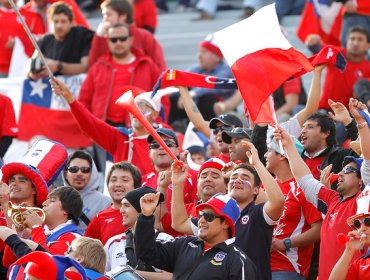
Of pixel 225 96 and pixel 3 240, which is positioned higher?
pixel 3 240

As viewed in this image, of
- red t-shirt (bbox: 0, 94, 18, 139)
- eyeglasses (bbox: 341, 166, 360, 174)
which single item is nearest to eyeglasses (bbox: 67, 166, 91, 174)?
red t-shirt (bbox: 0, 94, 18, 139)

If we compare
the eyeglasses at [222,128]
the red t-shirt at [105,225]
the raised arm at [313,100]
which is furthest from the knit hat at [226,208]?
the raised arm at [313,100]

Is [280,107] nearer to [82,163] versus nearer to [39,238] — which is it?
[82,163]

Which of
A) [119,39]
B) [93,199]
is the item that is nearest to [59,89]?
[93,199]

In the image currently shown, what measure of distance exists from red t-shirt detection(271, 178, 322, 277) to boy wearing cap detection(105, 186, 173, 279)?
970 mm

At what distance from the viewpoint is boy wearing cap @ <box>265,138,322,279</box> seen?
11.1m

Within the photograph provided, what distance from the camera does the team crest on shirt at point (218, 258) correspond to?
9.91m

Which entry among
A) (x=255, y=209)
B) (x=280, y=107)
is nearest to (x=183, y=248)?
Answer: (x=255, y=209)

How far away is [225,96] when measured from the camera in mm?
16453

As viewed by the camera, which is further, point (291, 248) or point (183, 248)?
point (291, 248)

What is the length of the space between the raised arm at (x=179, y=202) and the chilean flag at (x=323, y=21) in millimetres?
5840

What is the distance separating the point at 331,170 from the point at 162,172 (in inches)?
54.5

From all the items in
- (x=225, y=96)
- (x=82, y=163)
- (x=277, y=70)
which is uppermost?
(x=277, y=70)

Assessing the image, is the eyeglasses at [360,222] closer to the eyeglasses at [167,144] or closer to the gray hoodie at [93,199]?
the eyeglasses at [167,144]
